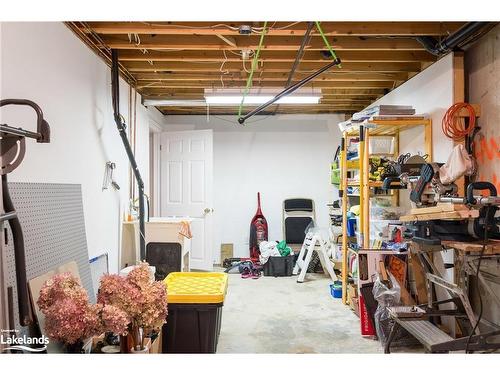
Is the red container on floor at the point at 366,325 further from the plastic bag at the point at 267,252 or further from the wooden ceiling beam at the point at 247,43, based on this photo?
the plastic bag at the point at 267,252

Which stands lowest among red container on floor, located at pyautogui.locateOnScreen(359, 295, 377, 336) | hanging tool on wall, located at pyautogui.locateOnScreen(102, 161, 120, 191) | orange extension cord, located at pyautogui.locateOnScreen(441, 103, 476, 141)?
red container on floor, located at pyautogui.locateOnScreen(359, 295, 377, 336)

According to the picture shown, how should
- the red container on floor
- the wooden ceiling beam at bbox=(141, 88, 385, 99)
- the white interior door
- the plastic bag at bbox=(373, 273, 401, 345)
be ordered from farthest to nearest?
the white interior door, the wooden ceiling beam at bbox=(141, 88, 385, 99), the red container on floor, the plastic bag at bbox=(373, 273, 401, 345)

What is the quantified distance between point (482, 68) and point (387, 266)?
1.97m

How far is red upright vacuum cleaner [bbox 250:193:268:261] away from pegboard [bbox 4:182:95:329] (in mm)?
4043

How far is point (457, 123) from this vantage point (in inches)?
134

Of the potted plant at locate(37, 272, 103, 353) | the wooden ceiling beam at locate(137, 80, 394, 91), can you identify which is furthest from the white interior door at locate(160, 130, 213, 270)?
the potted plant at locate(37, 272, 103, 353)

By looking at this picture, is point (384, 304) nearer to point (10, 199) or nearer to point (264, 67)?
point (264, 67)

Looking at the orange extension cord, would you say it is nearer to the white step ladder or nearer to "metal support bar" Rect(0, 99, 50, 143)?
the white step ladder

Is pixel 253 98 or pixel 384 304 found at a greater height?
pixel 253 98

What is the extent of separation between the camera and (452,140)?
3496 mm

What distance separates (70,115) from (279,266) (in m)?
3.94

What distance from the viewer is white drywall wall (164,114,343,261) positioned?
6.98 metres

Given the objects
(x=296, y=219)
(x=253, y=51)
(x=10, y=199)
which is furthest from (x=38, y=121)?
(x=296, y=219)

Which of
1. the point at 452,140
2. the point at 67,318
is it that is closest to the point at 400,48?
the point at 452,140
